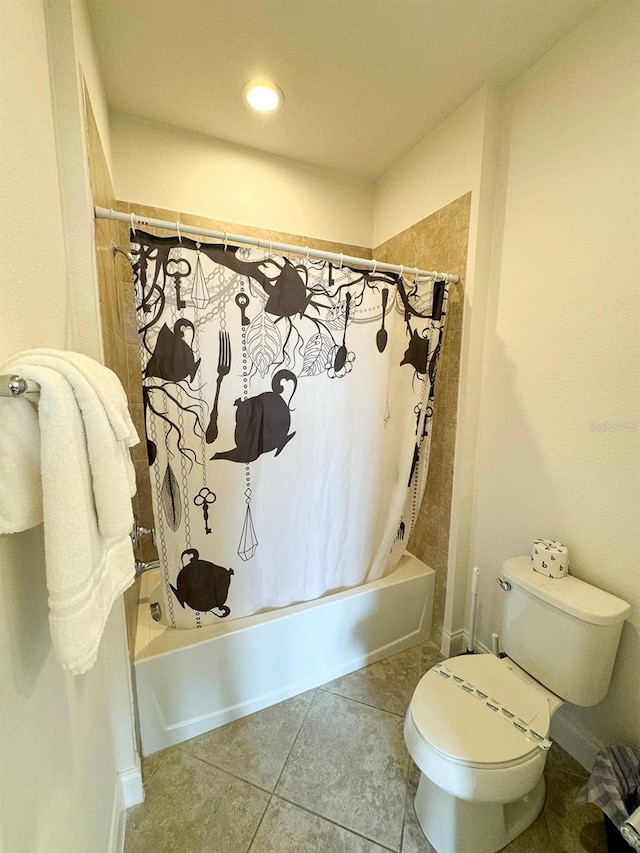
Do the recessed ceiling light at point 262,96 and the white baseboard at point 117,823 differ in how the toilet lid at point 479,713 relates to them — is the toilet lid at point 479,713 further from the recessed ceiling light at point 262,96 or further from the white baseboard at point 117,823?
the recessed ceiling light at point 262,96

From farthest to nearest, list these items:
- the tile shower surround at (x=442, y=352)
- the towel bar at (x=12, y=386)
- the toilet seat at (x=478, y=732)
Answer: the tile shower surround at (x=442, y=352) → the toilet seat at (x=478, y=732) → the towel bar at (x=12, y=386)

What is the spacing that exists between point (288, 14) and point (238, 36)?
20 cm

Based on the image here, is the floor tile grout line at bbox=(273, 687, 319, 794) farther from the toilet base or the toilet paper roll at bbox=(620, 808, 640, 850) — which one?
the toilet paper roll at bbox=(620, 808, 640, 850)

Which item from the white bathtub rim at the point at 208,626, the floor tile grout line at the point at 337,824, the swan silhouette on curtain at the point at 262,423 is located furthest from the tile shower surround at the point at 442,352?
the floor tile grout line at the point at 337,824

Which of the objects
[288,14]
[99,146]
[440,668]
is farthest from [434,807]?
[288,14]

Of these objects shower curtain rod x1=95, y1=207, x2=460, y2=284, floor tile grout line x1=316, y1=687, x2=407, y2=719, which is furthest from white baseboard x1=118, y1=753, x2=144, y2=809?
shower curtain rod x1=95, y1=207, x2=460, y2=284

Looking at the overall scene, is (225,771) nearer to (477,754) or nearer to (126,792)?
(126,792)

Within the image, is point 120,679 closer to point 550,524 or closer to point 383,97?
point 550,524

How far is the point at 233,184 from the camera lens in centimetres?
185

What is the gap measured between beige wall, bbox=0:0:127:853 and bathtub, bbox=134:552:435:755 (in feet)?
1.28

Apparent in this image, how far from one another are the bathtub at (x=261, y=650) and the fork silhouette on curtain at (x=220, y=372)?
31.3 inches

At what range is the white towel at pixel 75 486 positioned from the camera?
47 cm

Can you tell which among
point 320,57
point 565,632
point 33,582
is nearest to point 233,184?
point 320,57

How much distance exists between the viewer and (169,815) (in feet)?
3.64
